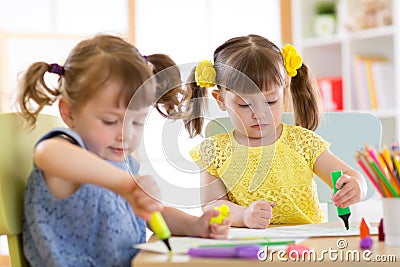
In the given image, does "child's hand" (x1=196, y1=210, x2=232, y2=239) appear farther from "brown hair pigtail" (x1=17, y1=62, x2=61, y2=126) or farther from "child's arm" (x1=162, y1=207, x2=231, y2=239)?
"brown hair pigtail" (x1=17, y1=62, x2=61, y2=126)

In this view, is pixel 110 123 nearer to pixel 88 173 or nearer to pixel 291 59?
pixel 88 173

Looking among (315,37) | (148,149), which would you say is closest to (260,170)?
(148,149)

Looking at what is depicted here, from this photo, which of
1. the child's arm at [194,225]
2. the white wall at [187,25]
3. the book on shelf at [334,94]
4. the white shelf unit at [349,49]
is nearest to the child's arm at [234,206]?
the child's arm at [194,225]

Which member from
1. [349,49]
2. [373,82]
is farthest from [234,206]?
[349,49]

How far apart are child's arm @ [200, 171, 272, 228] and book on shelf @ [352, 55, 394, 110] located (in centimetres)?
179

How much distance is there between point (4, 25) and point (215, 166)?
8.37 feet

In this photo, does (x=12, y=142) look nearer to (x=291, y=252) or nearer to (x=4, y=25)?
(x=291, y=252)

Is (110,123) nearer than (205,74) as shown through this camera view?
Yes

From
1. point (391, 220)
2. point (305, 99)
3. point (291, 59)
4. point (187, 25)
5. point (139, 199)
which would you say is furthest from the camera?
point (187, 25)

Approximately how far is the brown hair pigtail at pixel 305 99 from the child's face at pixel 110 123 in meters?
0.58

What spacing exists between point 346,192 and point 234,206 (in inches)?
9.3

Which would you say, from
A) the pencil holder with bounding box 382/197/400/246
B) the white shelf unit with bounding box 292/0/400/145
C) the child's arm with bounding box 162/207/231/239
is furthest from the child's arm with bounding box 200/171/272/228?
the white shelf unit with bounding box 292/0/400/145

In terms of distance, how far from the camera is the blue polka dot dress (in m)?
0.92

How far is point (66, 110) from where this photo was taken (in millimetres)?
1031
